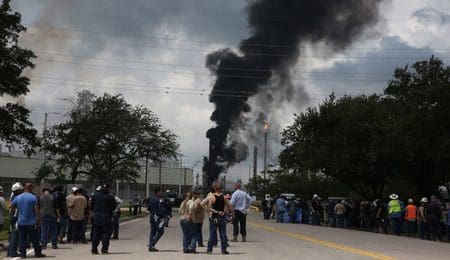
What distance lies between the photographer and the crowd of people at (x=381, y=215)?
2489cm

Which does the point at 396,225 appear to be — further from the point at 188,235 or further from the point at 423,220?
the point at 188,235

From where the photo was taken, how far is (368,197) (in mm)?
51094

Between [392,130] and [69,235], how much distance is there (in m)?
20.4

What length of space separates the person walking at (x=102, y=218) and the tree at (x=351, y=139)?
70.3 ft

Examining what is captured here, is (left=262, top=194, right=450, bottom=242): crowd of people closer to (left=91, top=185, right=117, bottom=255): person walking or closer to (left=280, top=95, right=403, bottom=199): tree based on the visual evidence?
(left=280, top=95, right=403, bottom=199): tree

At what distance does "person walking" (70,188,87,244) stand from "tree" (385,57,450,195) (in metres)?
18.7

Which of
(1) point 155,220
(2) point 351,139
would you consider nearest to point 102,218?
(1) point 155,220

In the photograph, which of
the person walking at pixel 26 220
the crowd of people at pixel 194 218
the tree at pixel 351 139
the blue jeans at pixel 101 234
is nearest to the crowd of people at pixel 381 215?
the tree at pixel 351 139

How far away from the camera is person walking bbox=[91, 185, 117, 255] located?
51.0 feet

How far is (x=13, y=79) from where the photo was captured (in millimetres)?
33969

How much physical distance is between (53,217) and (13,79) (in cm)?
1863

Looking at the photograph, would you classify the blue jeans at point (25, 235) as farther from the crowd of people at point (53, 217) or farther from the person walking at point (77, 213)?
the person walking at point (77, 213)

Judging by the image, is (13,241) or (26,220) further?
(13,241)

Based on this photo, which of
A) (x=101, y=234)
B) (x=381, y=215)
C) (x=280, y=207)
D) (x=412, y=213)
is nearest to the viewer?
(x=101, y=234)
